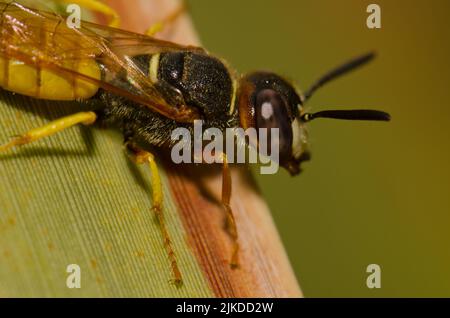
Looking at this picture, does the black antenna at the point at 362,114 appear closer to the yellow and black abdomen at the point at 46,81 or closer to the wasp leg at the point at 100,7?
the yellow and black abdomen at the point at 46,81

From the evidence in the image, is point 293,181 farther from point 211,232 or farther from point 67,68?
point 67,68

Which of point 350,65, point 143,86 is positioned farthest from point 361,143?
point 143,86

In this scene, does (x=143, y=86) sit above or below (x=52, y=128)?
above

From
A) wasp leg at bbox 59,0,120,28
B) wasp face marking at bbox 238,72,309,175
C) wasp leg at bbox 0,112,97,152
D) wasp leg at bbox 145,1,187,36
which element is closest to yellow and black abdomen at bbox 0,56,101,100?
wasp leg at bbox 0,112,97,152

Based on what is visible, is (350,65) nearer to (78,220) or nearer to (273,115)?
(273,115)

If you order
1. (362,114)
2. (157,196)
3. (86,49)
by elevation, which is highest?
(86,49)

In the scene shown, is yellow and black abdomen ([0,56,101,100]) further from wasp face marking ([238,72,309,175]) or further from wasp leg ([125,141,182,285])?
wasp face marking ([238,72,309,175])
